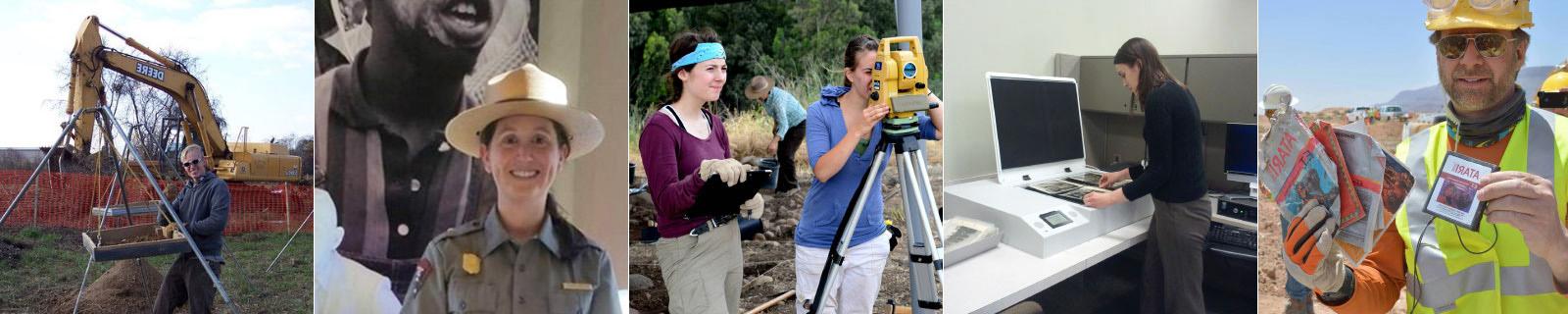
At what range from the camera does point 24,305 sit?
4.29 meters

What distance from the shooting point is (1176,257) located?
146 inches

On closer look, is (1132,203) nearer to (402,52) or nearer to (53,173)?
(402,52)

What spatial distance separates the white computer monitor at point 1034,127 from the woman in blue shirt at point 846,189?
0.24m

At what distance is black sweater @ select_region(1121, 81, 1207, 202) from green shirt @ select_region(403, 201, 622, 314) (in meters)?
2.27

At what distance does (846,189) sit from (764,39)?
34.6 inches

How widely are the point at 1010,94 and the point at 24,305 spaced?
4111 millimetres

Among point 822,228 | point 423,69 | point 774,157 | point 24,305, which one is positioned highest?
point 423,69

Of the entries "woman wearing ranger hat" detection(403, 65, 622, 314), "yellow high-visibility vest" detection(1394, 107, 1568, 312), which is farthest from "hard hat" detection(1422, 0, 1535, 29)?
"woman wearing ranger hat" detection(403, 65, 622, 314)

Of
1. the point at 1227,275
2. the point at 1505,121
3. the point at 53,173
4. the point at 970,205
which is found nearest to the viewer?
the point at 1505,121

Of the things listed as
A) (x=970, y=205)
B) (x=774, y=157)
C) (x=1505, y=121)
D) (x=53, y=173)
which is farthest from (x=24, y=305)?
(x=1505, y=121)

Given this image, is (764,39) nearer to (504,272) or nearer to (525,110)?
(525,110)

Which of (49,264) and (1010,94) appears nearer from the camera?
(1010,94)

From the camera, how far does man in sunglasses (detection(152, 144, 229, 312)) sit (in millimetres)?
4348

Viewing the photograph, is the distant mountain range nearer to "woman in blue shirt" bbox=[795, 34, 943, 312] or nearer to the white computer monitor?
the white computer monitor
